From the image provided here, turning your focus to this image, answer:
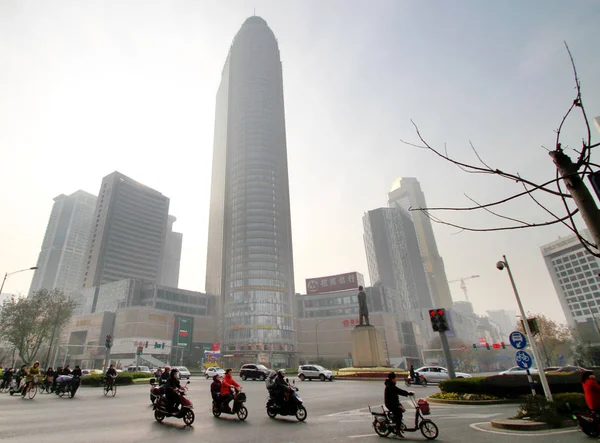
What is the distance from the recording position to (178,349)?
102 m

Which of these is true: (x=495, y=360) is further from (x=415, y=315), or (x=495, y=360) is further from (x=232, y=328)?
(x=232, y=328)

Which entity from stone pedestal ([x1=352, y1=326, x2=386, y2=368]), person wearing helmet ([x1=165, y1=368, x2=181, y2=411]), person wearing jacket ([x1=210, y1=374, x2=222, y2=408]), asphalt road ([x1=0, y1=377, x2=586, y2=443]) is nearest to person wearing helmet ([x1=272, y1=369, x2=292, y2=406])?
asphalt road ([x1=0, y1=377, x2=586, y2=443])

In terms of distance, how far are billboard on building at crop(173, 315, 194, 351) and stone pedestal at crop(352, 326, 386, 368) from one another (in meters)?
79.5

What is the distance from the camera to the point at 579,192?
2500 millimetres

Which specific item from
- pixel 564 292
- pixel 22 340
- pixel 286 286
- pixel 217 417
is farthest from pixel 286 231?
pixel 564 292

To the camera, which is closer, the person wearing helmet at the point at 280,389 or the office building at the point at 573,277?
the person wearing helmet at the point at 280,389

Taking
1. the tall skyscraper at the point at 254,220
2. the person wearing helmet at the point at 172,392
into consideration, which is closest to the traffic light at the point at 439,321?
the person wearing helmet at the point at 172,392

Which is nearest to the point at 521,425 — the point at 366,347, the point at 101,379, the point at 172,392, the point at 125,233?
the point at 172,392

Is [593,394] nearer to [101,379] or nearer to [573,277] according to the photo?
[101,379]

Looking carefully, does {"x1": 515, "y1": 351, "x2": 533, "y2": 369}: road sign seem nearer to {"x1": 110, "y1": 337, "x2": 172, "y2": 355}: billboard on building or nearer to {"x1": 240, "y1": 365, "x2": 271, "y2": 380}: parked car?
{"x1": 240, "y1": 365, "x2": 271, "y2": 380}: parked car

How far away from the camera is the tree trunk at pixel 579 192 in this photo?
2355mm

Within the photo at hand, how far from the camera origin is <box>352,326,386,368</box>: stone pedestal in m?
38.0

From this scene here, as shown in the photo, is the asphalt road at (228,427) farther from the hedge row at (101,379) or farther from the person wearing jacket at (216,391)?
the hedge row at (101,379)

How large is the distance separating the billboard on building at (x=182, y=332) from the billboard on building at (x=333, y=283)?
43.6 metres
